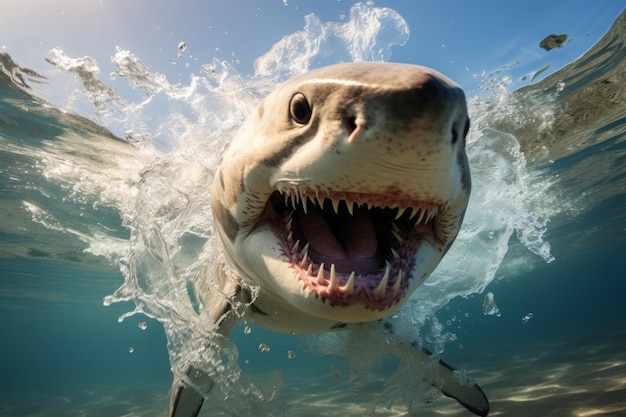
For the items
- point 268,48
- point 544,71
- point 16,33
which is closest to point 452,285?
point 544,71

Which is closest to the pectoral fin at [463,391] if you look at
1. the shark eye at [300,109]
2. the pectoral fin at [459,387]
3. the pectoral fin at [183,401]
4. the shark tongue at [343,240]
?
the pectoral fin at [459,387]

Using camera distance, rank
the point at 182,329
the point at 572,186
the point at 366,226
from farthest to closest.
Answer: the point at 572,186
the point at 182,329
the point at 366,226

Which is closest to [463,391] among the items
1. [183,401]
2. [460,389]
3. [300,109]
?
[460,389]

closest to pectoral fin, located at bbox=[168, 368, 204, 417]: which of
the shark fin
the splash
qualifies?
the splash

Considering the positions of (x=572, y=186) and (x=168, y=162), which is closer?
(x=168, y=162)

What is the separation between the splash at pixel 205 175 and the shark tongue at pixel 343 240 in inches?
69.6

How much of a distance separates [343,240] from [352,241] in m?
0.07

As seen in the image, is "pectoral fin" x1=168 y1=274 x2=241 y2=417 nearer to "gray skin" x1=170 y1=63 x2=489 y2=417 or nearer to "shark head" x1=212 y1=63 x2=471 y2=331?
"gray skin" x1=170 y1=63 x2=489 y2=417

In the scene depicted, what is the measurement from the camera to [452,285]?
10180mm

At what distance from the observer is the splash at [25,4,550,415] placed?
14.5 feet

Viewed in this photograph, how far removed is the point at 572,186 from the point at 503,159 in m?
9.27

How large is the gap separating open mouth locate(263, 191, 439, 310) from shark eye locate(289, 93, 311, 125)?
1.13ft

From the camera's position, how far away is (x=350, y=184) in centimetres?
163

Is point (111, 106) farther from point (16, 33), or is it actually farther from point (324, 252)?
point (324, 252)
